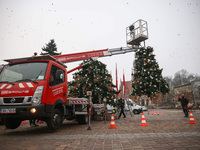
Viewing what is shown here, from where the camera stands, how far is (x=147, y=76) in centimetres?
1195

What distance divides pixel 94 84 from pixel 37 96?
669 cm

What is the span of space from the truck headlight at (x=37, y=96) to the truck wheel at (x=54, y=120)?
924mm

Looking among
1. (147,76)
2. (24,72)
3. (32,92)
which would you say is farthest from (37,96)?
(147,76)

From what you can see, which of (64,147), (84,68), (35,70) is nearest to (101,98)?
(84,68)

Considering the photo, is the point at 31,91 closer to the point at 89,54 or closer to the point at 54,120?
the point at 54,120

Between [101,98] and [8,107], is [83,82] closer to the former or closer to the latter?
[101,98]

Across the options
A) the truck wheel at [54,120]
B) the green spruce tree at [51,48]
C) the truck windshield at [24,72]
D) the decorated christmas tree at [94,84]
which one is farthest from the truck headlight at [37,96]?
the green spruce tree at [51,48]

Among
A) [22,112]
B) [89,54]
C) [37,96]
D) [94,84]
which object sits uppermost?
[89,54]

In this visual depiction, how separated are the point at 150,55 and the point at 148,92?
322 cm

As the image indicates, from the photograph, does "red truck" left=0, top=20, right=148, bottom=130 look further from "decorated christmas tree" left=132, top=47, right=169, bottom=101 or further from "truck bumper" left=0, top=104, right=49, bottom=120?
"decorated christmas tree" left=132, top=47, right=169, bottom=101

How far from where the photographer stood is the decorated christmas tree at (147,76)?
458 inches

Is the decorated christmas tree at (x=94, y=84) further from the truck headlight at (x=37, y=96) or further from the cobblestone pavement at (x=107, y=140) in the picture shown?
the truck headlight at (x=37, y=96)

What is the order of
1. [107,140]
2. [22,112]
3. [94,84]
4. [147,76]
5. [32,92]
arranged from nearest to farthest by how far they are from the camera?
1. [107,140]
2. [22,112]
3. [32,92]
4. [94,84]
5. [147,76]

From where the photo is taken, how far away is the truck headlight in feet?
17.1
